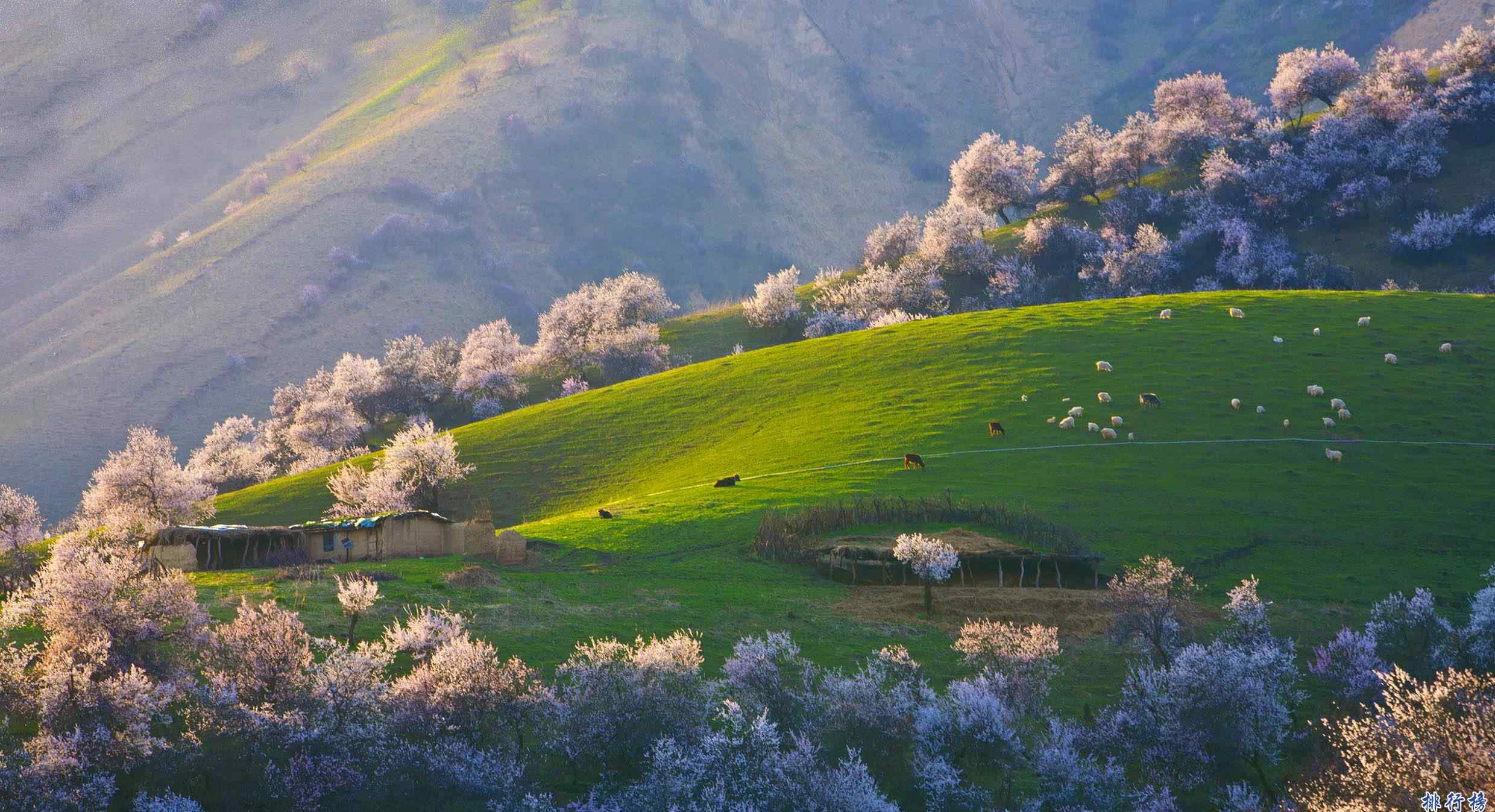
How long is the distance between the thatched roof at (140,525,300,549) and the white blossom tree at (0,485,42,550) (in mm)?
23129

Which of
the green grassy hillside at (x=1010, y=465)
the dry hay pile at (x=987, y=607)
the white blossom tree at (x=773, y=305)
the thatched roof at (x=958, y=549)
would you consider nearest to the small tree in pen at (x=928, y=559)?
the dry hay pile at (x=987, y=607)

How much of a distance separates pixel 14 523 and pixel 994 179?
104 m

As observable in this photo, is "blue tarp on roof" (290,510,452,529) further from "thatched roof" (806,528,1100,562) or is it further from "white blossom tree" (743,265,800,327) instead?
"white blossom tree" (743,265,800,327)

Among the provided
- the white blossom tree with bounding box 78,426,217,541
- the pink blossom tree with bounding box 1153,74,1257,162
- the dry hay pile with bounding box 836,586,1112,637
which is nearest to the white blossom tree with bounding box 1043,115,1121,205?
the pink blossom tree with bounding box 1153,74,1257,162

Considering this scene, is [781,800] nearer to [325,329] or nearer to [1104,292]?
[1104,292]

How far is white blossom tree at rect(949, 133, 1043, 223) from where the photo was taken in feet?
409

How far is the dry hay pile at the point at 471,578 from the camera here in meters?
37.4

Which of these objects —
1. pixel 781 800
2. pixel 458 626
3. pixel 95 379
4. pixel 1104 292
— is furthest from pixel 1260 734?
pixel 95 379

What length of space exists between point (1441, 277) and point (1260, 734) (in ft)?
276

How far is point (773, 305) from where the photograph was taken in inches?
4338

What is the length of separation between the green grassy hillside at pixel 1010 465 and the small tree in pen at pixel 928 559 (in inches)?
49.7

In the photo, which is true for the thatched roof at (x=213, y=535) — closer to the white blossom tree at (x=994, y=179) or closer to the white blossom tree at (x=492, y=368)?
the white blossom tree at (x=492, y=368)

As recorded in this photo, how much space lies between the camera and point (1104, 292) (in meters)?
102

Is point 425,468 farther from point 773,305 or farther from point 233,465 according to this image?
point 773,305
